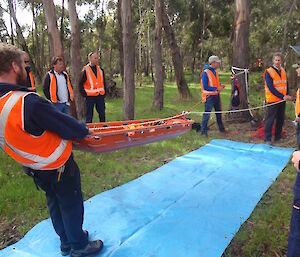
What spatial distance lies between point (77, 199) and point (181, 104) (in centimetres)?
937

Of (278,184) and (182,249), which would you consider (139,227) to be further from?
(278,184)

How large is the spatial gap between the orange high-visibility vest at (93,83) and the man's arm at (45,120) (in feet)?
12.6

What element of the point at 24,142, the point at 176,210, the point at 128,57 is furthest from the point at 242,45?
the point at 24,142

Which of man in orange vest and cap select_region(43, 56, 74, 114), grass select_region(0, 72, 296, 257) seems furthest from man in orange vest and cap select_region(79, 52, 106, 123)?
grass select_region(0, 72, 296, 257)

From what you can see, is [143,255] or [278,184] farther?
A: [278,184]

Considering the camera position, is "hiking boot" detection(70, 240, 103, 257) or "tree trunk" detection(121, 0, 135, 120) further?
"tree trunk" detection(121, 0, 135, 120)

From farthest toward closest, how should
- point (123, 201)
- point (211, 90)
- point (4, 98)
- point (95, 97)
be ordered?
Result: 1. point (211, 90)
2. point (95, 97)
3. point (123, 201)
4. point (4, 98)

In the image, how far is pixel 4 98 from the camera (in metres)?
1.72

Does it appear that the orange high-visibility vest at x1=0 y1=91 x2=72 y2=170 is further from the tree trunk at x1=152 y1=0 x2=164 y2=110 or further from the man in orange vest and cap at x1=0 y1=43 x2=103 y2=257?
the tree trunk at x1=152 y1=0 x2=164 y2=110

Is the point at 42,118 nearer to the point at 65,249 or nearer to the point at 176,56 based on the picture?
the point at 65,249

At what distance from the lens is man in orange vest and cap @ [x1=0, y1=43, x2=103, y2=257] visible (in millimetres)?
1719

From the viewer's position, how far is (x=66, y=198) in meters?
2.10

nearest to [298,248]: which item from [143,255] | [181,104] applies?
[143,255]

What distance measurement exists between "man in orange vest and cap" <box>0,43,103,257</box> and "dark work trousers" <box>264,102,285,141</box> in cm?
466
